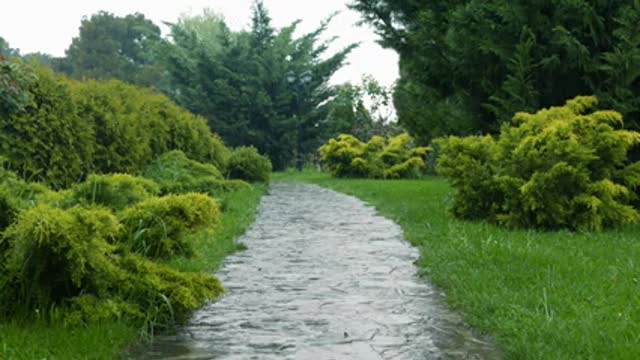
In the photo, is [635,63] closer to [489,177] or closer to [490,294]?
[489,177]

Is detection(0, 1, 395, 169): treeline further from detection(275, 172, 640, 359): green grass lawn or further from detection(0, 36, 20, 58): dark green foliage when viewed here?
detection(275, 172, 640, 359): green grass lawn

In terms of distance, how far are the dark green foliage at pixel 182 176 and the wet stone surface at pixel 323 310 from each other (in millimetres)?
3091

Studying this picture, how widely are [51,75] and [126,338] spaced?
259 inches

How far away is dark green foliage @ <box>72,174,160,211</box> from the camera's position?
621 cm

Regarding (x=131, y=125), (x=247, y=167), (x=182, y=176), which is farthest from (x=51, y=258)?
(x=247, y=167)

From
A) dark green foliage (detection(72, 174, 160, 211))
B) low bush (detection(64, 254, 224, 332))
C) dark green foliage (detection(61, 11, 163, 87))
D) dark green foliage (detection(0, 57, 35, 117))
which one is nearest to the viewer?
low bush (detection(64, 254, 224, 332))

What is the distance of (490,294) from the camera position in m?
5.38

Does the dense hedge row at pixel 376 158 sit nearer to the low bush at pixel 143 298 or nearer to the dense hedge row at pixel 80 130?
the dense hedge row at pixel 80 130

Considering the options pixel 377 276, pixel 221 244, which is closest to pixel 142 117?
pixel 221 244

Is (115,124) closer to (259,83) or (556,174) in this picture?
(556,174)

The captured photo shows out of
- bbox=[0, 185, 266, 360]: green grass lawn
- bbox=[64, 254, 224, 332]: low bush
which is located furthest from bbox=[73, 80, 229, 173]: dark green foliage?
bbox=[0, 185, 266, 360]: green grass lawn

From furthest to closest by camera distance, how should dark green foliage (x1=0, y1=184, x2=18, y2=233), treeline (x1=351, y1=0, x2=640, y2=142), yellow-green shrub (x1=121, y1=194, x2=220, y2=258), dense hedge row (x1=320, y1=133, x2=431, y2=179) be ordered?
dense hedge row (x1=320, y1=133, x2=431, y2=179), treeline (x1=351, y1=0, x2=640, y2=142), yellow-green shrub (x1=121, y1=194, x2=220, y2=258), dark green foliage (x1=0, y1=184, x2=18, y2=233)

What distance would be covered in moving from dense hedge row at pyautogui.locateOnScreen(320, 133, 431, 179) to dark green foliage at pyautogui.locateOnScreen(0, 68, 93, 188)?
46.4 ft

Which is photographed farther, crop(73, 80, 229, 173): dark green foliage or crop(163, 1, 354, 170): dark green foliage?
crop(163, 1, 354, 170): dark green foliage
